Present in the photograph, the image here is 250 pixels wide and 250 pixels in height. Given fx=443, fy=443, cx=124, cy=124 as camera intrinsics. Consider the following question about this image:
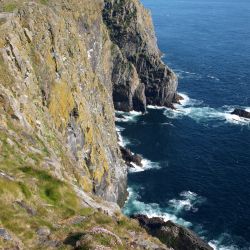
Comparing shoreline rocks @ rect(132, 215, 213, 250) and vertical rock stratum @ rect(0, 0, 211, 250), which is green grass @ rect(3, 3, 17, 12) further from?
shoreline rocks @ rect(132, 215, 213, 250)

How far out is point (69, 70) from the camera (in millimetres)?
84062

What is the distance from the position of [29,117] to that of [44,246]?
1253 inches

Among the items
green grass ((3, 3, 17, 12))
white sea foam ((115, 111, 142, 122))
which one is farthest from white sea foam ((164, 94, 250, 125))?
green grass ((3, 3, 17, 12))

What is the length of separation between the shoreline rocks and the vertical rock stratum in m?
12.1

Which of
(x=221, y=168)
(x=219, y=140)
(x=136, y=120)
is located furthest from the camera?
(x=136, y=120)

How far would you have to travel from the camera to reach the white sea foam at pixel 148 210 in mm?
97000

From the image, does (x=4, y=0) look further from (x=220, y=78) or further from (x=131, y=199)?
(x=220, y=78)

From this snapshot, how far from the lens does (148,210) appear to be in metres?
100

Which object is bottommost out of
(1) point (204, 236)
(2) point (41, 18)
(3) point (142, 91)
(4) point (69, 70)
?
(1) point (204, 236)

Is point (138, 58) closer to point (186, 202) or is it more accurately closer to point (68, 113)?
point (186, 202)

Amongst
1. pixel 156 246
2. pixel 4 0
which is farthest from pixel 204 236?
pixel 156 246

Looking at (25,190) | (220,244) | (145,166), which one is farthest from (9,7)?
(145,166)

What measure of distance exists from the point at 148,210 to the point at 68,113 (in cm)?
3457

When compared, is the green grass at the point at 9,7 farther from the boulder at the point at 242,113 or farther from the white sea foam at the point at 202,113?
the boulder at the point at 242,113
